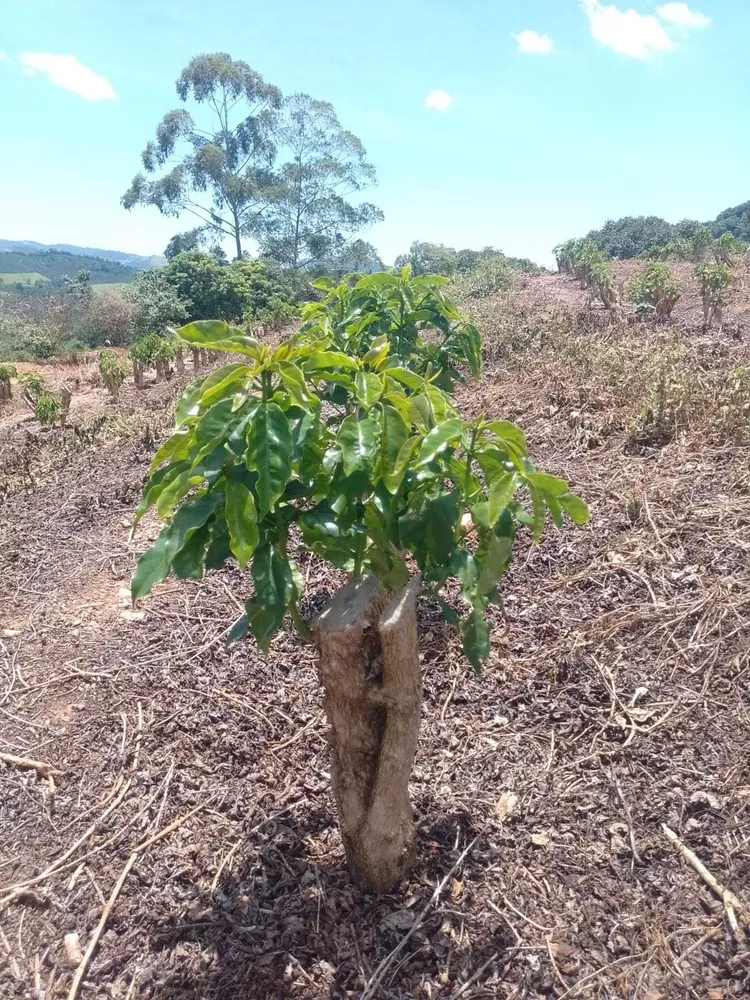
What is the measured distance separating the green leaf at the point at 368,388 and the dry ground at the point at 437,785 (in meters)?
1.39

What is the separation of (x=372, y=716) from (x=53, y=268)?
2700 inches

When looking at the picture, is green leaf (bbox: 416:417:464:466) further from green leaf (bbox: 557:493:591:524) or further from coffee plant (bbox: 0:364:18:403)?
coffee plant (bbox: 0:364:18:403)

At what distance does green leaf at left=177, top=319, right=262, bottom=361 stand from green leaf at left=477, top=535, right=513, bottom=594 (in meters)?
0.60

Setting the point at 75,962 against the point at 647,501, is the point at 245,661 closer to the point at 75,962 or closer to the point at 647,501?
the point at 75,962

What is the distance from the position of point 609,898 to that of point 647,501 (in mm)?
2043

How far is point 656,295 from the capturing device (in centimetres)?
933

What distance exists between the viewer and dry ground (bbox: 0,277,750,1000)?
171 centimetres

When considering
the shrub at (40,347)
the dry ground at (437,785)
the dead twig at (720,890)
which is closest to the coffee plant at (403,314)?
the dry ground at (437,785)

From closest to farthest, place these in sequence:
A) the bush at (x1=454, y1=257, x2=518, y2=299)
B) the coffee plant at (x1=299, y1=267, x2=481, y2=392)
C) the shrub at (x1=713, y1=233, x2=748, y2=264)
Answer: the coffee plant at (x1=299, y1=267, x2=481, y2=392)
the bush at (x1=454, y1=257, x2=518, y2=299)
the shrub at (x1=713, y1=233, x2=748, y2=264)

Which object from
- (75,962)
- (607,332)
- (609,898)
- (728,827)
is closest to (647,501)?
(728,827)

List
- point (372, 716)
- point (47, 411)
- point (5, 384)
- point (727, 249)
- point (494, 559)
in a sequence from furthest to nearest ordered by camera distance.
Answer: point (727, 249)
point (5, 384)
point (47, 411)
point (372, 716)
point (494, 559)

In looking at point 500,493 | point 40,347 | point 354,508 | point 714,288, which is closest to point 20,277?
point 40,347

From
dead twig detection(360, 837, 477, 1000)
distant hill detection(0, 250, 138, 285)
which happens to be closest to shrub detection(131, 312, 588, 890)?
dead twig detection(360, 837, 477, 1000)

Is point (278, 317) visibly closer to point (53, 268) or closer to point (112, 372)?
point (112, 372)
